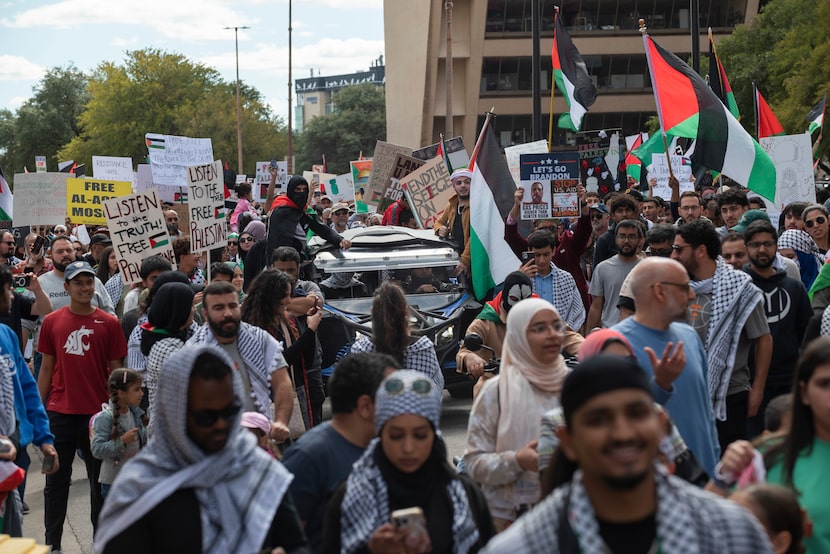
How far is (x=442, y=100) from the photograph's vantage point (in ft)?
225

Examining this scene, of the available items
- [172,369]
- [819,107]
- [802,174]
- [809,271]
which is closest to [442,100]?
[819,107]

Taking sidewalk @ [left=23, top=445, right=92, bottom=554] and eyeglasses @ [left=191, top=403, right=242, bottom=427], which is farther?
sidewalk @ [left=23, top=445, right=92, bottom=554]

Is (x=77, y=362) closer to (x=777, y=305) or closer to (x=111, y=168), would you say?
(x=777, y=305)

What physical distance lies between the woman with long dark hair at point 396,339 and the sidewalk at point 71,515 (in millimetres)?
2590

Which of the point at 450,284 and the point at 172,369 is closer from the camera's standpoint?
the point at 172,369

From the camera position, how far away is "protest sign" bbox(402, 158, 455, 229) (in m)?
18.1

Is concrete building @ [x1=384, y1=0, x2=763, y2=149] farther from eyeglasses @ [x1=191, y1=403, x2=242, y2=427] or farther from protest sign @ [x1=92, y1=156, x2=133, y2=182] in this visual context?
eyeglasses @ [x1=191, y1=403, x2=242, y2=427]

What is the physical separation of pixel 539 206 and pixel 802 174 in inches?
138

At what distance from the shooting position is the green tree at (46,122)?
9762 cm

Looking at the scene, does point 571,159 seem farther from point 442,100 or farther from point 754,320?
point 442,100

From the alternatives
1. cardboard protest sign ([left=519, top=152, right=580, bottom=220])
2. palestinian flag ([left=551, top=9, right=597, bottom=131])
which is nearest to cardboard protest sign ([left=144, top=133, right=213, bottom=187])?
palestinian flag ([left=551, top=9, right=597, bottom=131])

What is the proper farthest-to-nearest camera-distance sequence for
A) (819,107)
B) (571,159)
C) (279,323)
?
(819,107) < (571,159) < (279,323)

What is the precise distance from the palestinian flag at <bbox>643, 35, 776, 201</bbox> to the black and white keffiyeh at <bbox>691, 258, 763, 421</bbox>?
218 inches

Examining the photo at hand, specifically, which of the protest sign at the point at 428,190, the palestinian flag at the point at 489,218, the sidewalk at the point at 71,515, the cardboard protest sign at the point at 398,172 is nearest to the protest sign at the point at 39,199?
the protest sign at the point at 428,190
